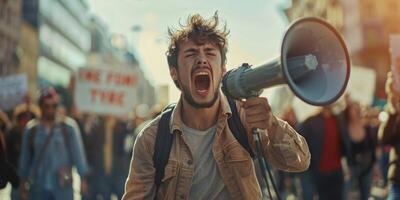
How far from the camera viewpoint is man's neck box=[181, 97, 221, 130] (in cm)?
334

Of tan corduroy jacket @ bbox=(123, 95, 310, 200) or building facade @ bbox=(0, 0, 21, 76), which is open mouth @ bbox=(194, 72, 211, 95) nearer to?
tan corduroy jacket @ bbox=(123, 95, 310, 200)

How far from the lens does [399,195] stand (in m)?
4.88

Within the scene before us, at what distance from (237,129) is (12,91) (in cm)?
1191

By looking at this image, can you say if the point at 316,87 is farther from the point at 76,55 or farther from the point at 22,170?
the point at 76,55

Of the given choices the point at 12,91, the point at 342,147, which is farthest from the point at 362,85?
the point at 342,147

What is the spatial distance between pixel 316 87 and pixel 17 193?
4965 millimetres

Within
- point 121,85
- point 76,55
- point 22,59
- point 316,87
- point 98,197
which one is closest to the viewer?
point 316,87

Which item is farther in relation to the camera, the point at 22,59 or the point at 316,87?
the point at 22,59

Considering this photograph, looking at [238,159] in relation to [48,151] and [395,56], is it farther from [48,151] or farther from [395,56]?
[48,151]

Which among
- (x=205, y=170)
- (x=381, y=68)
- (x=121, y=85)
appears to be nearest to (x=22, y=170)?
Result: (x=205, y=170)

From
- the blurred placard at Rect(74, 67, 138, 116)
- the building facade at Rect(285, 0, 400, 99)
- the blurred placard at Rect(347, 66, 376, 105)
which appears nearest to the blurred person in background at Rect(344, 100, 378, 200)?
the blurred placard at Rect(74, 67, 138, 116)

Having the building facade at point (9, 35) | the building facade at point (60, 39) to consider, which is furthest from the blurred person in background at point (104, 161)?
the building facade at point (60, 39)

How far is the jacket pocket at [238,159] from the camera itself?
3219mm

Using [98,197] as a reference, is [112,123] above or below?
above
